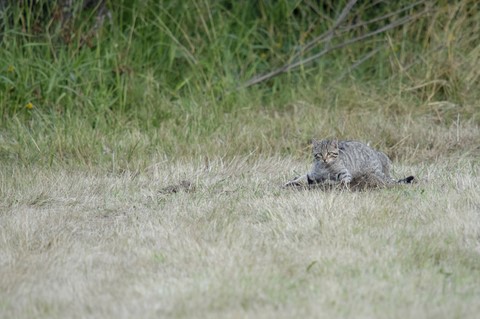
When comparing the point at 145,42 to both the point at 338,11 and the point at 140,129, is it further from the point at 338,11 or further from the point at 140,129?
the point at 338,11

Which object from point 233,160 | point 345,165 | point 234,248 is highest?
point 234,248

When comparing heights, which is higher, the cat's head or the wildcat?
the cat's head

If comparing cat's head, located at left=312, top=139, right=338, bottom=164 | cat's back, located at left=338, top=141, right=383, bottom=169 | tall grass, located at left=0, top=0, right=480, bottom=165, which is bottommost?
tall grass, located at left=0, top=0, right=480, bottom=165

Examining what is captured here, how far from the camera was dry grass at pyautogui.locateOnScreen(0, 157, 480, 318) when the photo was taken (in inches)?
181

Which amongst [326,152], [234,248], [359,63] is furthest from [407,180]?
[359,63]

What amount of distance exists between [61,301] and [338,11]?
7.00 meters

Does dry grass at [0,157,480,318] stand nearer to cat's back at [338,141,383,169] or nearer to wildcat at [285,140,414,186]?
wildcat at [285,140,414,186]

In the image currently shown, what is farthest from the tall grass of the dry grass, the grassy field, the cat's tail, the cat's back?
the cat's tail

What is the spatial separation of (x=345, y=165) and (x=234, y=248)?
1.88 meters

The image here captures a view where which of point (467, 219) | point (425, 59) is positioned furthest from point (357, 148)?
point (425, 59)

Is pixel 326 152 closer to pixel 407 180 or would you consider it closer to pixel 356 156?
pixel 356 156

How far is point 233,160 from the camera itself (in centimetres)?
807

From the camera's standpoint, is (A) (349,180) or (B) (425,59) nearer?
(A) (349,180)

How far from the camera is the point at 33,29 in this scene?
9.71 m
